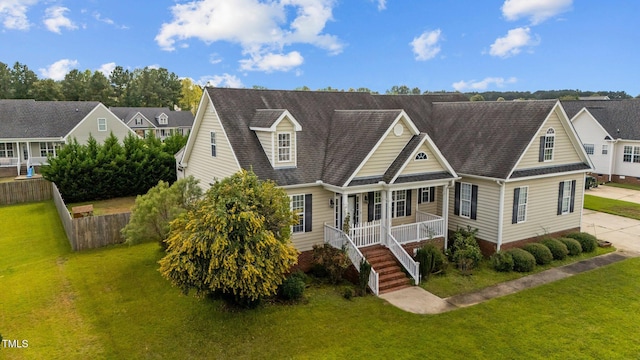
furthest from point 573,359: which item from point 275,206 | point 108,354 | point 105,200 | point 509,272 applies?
point 105,200

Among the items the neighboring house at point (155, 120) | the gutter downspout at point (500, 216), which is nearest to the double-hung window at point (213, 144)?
the gutter downspout at point (500, 216)

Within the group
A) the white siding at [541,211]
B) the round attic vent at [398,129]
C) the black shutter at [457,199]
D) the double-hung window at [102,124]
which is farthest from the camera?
the double-hung window at [102,124]

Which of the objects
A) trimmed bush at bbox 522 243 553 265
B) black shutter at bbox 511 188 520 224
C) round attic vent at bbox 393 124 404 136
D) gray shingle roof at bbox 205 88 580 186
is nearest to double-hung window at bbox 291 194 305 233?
gray shingle roof at bbox 205 88 580 186

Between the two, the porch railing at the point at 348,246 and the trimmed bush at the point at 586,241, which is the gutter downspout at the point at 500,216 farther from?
the porch railing at the point at 348,246

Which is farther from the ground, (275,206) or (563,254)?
(275,206)

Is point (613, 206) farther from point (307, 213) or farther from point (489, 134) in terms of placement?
point (307, 213)

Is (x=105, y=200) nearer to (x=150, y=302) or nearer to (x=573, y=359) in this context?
(x=150, y=302)

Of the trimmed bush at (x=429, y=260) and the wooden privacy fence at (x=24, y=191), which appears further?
the wooden privacy fence at (x=24, y=191)

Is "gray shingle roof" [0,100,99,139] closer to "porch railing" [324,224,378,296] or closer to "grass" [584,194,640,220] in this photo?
"porch railing" [324,224,378,296]
